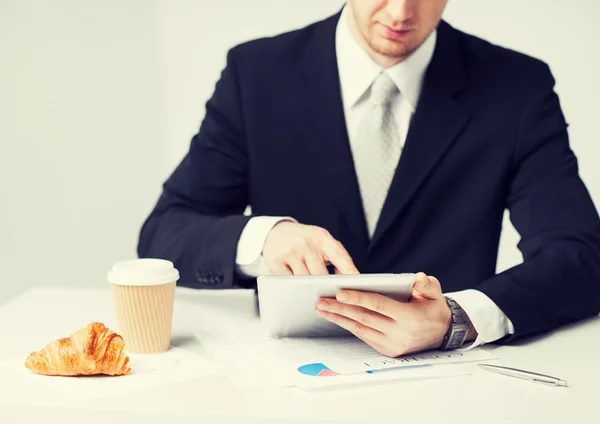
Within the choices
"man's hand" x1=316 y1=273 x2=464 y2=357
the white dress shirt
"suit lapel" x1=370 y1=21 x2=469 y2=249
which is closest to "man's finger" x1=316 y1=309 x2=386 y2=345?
"man's hand" x1=316 y1=273 x2=464 y2=357

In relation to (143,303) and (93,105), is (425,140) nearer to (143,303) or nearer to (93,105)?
(143,303)

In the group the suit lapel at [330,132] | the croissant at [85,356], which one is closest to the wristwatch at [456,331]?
the croissant at [85,356]

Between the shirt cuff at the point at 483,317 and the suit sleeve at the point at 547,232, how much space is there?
1cm

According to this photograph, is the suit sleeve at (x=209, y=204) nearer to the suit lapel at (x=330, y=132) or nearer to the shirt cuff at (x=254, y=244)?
the shirt cuff at (x=254, y=244)

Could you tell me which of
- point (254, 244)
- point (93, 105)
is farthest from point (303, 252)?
point (93, 105)

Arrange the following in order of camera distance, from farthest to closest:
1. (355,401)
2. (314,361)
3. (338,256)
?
(338,256) → (314,361) → (355,401)

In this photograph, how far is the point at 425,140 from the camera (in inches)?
67.8

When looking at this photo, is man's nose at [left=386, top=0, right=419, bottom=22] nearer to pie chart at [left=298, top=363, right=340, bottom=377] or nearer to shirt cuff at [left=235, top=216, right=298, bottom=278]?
shirt cuff at [left=235, top=216, right=298, bottom=278]

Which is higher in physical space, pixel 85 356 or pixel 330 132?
pixel 330 132

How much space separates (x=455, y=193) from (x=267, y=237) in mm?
605

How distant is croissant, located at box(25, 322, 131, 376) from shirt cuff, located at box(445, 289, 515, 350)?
54cm

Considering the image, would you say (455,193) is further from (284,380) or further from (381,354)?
(284,380)

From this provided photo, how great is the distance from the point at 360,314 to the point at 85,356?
1.30 feet

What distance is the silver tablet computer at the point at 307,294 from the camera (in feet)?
3.49
